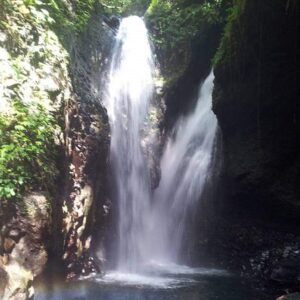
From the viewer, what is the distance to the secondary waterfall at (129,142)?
36.6 ft

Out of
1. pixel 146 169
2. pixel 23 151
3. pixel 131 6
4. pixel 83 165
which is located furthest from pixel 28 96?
pixel 131 6

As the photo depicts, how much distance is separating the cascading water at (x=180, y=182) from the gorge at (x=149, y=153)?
0.14ft

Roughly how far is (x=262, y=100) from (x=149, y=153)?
3.78m

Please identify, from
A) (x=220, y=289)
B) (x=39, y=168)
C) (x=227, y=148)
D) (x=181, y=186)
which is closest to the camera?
(x=39, y=168)

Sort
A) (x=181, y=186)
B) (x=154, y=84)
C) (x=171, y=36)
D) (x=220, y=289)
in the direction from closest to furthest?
1. (x=220, y=289)
2. (x=181, y=186)
3. (x=154, y=84)
4. (x=171, y=36)

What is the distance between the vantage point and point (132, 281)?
8.64 m

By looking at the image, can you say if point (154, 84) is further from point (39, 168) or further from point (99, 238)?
point (39, 168)

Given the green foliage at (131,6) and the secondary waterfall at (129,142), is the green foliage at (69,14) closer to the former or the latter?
the secondary waterfall at (129,142)

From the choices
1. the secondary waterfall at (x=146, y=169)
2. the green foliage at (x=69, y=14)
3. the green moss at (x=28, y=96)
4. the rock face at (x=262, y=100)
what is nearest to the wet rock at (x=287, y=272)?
the rock face at (x=262, y=100)

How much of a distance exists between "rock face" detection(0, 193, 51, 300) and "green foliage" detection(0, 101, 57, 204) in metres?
0.32

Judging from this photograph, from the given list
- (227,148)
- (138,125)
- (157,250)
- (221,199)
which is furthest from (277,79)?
(157,250)

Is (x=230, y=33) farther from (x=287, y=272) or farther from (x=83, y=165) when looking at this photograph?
(x=287, y=272)

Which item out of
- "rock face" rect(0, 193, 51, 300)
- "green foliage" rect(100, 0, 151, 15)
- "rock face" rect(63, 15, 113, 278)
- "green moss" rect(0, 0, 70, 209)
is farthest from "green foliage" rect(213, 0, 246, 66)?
"green foliage" rect(100, 0, 151, 15)

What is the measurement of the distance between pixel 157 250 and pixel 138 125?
3.72 meters
